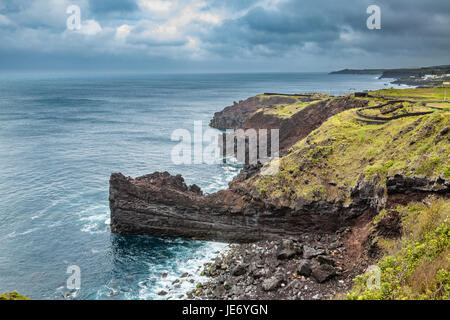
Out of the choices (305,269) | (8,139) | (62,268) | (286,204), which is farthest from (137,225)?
(8,139)

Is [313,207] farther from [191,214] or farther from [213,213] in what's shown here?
[191,214]

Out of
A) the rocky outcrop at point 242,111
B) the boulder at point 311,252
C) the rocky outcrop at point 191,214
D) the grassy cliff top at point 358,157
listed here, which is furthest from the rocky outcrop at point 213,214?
the rocky outcrop at point 242,111

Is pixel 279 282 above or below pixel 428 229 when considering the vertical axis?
below

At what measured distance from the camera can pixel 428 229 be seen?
23203mm

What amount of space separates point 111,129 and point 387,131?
95258 millimetres

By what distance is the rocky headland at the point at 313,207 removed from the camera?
29734mm

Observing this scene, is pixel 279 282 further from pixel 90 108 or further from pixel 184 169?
pixel 90 108

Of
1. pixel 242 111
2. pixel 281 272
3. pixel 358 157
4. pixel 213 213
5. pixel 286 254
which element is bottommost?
pixel 281 272

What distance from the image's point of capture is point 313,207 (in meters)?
38.7

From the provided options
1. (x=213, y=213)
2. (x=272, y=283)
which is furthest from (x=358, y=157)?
(x=272, y=283)

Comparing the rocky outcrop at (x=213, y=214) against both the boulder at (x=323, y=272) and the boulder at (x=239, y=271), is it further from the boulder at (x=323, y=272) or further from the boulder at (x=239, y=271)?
the boulder at (x=323, y=272)

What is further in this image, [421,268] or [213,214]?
[213,214]

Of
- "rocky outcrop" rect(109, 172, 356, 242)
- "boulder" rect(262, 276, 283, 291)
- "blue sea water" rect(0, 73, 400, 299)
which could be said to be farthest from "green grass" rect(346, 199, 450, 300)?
"blue sea water" rect(0, 73, 400, 299)

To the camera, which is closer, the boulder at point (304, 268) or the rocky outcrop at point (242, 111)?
the boulder at point (304, 268)
